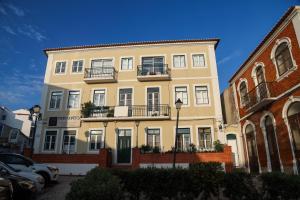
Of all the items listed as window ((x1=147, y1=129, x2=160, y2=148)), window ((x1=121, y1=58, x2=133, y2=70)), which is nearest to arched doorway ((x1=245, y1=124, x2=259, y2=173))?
window ((x1=147, y1=129, x2=160, y2=148))

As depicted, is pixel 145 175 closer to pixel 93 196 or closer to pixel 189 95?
pixel 93 196

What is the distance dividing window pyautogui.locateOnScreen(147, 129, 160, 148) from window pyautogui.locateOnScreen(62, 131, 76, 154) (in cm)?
655

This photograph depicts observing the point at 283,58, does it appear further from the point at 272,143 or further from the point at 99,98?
the point at 99,98

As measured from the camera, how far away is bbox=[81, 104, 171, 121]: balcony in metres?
18.3

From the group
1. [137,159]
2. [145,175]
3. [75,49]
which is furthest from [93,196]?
[75,49]

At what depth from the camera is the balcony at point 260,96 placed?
15.1m

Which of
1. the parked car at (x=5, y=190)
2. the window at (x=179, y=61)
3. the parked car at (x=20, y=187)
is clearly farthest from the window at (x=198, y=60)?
the parked car at (x=5, y=190)

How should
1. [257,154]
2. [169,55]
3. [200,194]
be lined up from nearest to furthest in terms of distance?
[200,194] < [257,154] < [169,55]

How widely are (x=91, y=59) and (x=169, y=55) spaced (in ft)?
25.2

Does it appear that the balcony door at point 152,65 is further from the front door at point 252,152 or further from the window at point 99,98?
the front door at point 252,152

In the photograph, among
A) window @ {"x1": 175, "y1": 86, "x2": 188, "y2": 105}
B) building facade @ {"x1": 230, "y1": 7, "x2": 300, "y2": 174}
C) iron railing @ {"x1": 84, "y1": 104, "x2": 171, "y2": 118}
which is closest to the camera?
building facade @ {"x1": 230, "y1": 7, "x2": 300, "y2": 174}

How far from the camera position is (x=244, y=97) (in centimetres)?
1912

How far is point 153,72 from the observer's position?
19734 millimetres

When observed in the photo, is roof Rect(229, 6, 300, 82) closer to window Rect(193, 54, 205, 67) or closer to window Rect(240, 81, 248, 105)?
window Rect(240, 81, 248, 105)
